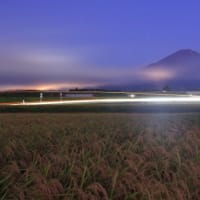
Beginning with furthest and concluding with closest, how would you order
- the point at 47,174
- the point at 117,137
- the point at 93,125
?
the point at 93,125
the point at 117,137
the point at 47,174

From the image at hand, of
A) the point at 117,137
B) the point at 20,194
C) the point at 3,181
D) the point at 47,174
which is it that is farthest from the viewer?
the point at 117,137

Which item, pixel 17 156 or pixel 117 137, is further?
pixel 117 137

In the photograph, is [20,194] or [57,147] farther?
[57,147]

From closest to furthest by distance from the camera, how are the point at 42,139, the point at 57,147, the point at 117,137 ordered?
1. the point at 57,147
2. the point at 42,139
3. the point at 117,137

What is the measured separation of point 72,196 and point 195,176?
1.48 metres

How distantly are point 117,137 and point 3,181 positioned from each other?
10.6 feet

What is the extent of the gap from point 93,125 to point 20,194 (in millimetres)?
5098

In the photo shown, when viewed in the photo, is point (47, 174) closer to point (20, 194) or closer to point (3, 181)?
point (3, 181)

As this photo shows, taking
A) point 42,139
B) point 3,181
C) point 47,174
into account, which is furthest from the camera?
point 42,139

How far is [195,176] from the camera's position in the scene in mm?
4770

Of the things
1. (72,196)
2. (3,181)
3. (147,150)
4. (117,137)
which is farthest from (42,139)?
(72,196)

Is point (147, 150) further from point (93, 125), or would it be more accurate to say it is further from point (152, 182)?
point (93, 125)

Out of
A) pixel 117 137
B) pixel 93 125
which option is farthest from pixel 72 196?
pixel 93 125

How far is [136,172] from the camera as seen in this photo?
4.73 m
